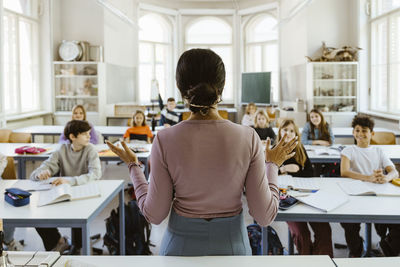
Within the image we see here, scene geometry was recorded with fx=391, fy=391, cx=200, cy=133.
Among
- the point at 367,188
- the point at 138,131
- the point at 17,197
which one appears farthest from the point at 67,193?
the point at 138,131

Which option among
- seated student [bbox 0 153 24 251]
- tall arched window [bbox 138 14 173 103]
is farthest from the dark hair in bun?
tall arched window [bbox 138 14 173 103]

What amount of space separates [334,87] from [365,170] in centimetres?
572

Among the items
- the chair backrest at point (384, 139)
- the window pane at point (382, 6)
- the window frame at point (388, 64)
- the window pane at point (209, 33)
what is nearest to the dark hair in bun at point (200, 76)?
the chair backrest at point (384, 139)

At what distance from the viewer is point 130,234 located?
127 inches

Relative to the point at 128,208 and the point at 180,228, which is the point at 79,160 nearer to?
the point at 128,208

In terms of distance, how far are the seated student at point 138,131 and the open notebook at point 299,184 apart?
2.90 meters

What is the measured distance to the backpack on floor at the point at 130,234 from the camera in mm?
3152

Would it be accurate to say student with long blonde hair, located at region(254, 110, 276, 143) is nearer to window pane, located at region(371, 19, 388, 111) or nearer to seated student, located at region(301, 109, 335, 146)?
seated student, located at region(301, 109, 335, 146)

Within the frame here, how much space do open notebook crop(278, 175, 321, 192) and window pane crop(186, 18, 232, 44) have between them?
929 cm

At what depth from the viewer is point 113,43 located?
955 centimetres

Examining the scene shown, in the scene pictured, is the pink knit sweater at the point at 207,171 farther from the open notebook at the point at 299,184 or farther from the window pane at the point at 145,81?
the window pane at the point at 145,81

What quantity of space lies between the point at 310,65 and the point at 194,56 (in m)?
7.74

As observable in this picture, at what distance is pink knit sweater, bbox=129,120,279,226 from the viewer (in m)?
1.38

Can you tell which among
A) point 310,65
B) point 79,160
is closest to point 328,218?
point 79,160
